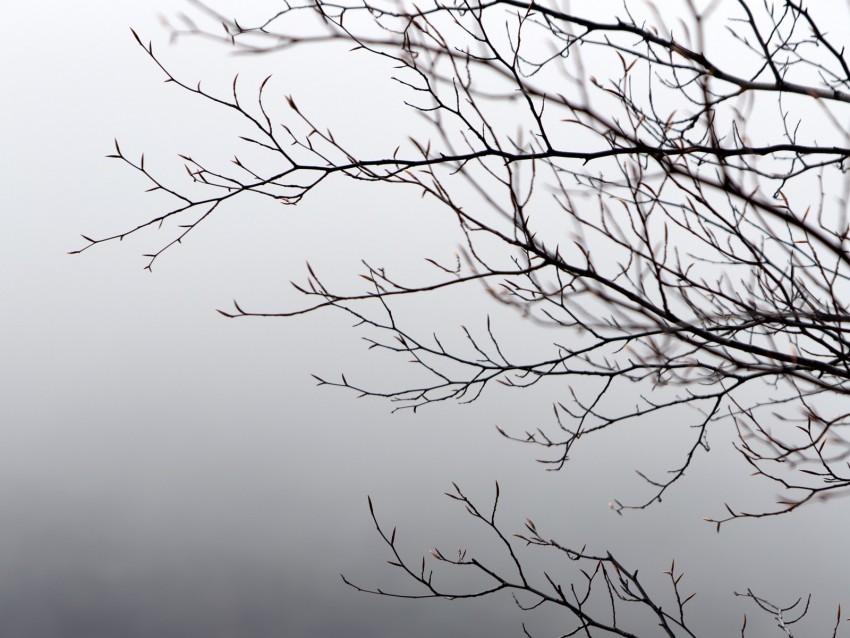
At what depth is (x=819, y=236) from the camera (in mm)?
3305

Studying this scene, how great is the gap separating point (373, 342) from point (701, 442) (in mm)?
1932

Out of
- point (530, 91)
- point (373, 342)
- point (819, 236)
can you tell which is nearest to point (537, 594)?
point (373, 342)

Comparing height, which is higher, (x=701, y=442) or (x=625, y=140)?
(x=625, y=140)

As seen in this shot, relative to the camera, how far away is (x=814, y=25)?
138 inches

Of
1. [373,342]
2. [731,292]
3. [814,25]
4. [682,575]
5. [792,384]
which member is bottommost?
[682,575]

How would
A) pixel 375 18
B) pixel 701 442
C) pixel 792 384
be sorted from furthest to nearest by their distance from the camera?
pixel 701 442
pixel 792 384
pixel 375 18

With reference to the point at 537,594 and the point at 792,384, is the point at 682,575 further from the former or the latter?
the point at 792,384

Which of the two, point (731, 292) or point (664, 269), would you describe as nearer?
point (664, 269)

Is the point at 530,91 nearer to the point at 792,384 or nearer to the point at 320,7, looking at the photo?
the point at 320,7

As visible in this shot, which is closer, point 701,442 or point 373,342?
point 373,342

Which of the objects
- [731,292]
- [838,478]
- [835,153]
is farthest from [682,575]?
[835,153]

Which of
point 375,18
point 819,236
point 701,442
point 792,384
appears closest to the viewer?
point 819,236

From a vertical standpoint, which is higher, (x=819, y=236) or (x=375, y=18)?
(x=375, y=18)

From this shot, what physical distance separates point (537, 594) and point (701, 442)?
4.11ft
